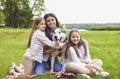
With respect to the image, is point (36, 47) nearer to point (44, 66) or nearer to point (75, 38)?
point (44, 66)

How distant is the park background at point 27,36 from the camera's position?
11.8 metres

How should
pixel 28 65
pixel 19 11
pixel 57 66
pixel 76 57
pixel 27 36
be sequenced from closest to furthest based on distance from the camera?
pixel 76 57, pixel 28 65, pixel 57 66, pixel 27 36, pixel 19 11

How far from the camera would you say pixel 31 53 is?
9180 millimetres

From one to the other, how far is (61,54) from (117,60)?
3781mm

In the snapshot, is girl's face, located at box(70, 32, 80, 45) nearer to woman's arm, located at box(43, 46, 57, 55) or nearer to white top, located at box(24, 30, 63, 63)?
A: woman's arm, located at box(43, 46, 57, 55)

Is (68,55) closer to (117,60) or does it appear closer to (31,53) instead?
(31,53)

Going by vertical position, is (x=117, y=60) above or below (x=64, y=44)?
below

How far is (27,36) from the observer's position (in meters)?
25.4

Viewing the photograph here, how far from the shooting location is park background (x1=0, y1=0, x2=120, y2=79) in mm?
11781

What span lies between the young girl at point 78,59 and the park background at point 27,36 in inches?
7.7

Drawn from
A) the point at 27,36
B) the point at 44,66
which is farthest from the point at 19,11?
the point at 44,66

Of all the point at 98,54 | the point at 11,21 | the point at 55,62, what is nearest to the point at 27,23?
the point at 11,21

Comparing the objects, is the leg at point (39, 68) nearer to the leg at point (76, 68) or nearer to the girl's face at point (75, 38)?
the leg at point (76, 68)

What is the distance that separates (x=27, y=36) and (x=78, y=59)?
16.6 metres
